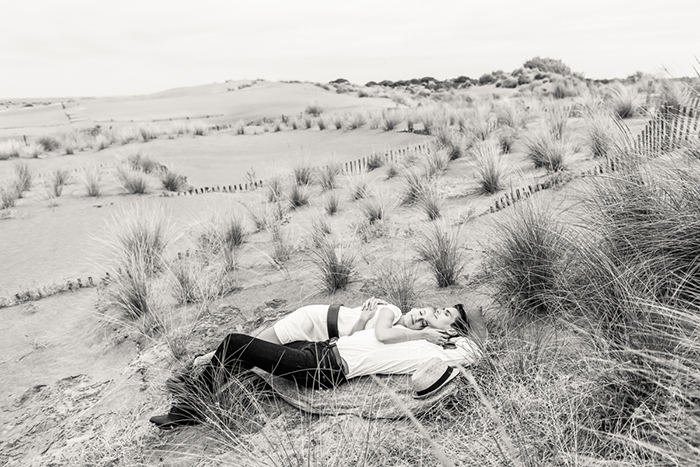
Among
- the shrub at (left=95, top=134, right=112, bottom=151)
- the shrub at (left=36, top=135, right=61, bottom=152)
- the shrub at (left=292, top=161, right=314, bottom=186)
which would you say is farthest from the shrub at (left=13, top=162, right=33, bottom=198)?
the shrub at (left=36, top=135, right=61, bottom=152)

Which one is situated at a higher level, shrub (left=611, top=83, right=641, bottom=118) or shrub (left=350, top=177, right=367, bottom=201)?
shrub (left=611, top=83, right=641, bottom=118)

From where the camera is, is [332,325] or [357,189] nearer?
[332,325]

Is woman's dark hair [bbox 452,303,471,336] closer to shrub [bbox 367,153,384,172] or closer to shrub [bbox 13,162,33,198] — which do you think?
shrub [bbox 367,153,384,172]

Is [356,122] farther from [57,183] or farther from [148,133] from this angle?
[57,183]

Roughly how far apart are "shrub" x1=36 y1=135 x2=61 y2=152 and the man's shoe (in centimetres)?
1826

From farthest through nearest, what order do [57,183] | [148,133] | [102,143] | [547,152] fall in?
[148,133] < [102,143] < [57,183] < [547,152]

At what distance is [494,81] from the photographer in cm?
3528

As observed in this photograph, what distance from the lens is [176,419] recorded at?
3.31 m

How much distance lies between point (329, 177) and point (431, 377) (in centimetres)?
726

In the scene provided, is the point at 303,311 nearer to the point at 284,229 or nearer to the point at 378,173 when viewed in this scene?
the point at 284,229

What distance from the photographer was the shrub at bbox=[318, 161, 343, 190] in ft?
32.7

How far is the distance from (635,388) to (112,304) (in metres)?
4.96

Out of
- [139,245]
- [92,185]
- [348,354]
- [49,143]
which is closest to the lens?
[348,354]

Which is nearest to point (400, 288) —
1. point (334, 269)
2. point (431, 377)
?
point (334, 269)
